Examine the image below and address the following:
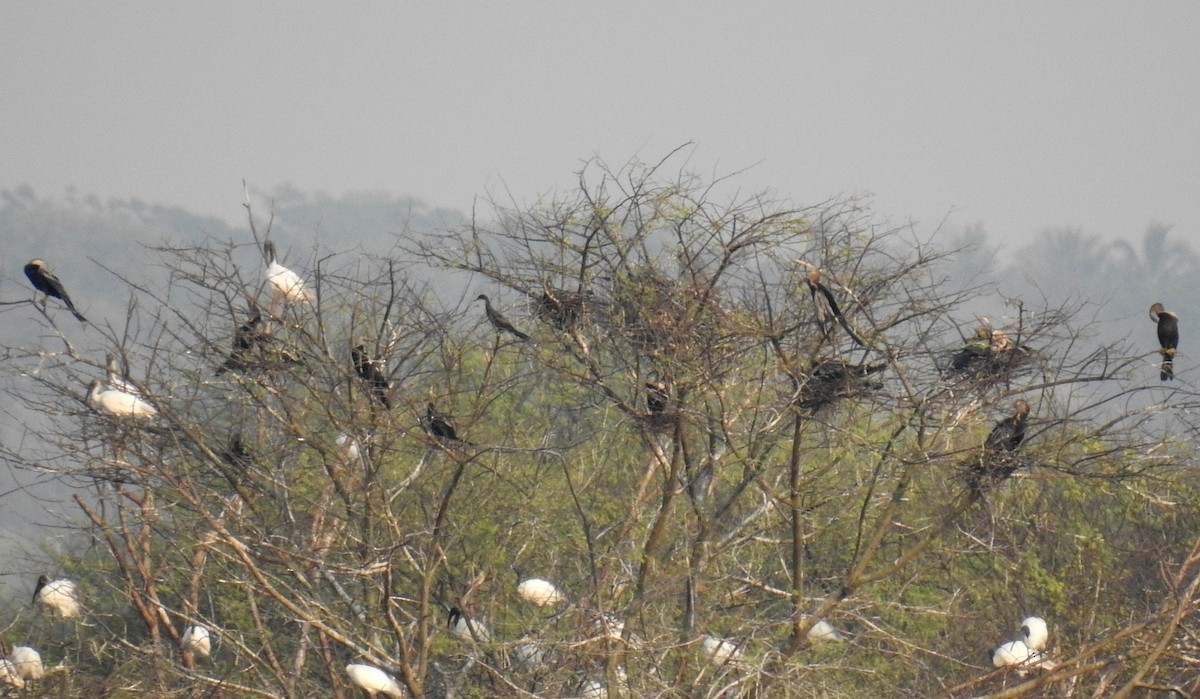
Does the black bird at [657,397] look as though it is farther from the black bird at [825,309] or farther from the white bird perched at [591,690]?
the white bird perched at [591,690]

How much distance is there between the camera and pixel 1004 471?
7844 millimetres

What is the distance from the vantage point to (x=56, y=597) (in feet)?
39.0

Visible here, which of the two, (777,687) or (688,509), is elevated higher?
(688,509)

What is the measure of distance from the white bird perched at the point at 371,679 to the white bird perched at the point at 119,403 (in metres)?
2.18

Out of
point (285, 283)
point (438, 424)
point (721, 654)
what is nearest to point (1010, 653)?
point (721, 654)

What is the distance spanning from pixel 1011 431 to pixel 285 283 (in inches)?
179

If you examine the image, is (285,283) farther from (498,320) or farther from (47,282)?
(47,282)

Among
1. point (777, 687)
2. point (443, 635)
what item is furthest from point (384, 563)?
point (443, 635)

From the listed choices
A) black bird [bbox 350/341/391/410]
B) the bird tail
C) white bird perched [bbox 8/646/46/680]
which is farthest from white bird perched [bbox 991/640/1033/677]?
white bird perched [bbox 8/646/46/680]

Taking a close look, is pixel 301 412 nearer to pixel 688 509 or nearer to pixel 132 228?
pixel 688 509

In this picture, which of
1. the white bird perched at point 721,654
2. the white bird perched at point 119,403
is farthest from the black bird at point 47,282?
the white bird perched at point 721,654

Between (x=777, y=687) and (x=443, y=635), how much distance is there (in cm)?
335

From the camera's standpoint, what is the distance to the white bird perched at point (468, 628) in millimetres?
8422

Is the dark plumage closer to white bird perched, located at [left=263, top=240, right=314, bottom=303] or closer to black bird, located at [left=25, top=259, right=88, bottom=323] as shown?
white bird perched, located at [left=263, top=240, right=314, bottom=303]
